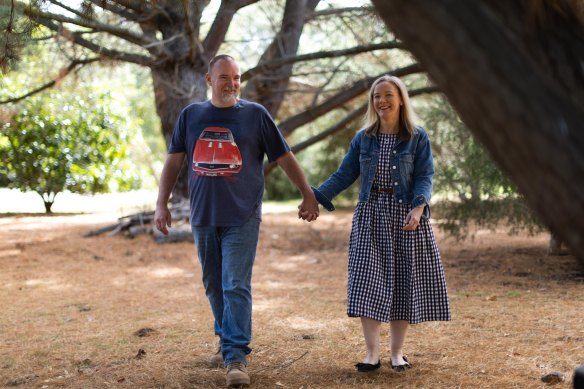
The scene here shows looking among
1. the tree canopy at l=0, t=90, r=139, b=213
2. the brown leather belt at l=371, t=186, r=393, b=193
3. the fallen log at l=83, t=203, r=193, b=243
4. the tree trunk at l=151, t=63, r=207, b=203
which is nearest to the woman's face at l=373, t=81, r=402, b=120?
the brown leather belt at l=371, t=186, r=393, b=193

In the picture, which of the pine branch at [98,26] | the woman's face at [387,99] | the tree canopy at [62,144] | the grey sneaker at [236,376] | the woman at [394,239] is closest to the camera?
the grey sneaker at [236,376]

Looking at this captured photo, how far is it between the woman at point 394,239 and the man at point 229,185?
45 cm

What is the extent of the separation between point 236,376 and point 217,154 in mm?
1247

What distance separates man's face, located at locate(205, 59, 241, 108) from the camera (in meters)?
4.57

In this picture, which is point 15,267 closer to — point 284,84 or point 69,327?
point 69,327

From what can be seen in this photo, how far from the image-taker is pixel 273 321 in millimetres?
6340

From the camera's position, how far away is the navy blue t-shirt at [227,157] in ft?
14.8

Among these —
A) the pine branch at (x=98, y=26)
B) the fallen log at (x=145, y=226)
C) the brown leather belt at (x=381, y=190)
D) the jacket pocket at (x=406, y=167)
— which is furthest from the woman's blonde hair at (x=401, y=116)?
the fallen log at (x=145, y=226)

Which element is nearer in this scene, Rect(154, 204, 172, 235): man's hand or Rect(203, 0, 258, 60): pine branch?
Rect(154, 204, 172, 235): man's hand

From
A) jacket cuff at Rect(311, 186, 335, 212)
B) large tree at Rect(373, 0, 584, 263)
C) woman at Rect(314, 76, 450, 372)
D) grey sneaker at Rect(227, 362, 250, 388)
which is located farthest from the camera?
jacket cuff at Rect(311, 186, 335, 212)

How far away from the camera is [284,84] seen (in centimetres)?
→ 1187

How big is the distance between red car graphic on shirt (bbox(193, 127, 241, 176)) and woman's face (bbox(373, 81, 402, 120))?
900 mm

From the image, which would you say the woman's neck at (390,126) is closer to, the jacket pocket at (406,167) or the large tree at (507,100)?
the jacket pocket at (406,167)

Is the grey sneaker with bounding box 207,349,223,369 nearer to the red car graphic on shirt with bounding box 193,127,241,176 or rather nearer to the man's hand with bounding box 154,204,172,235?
the man's hand with bounding box 154,204,172,235
